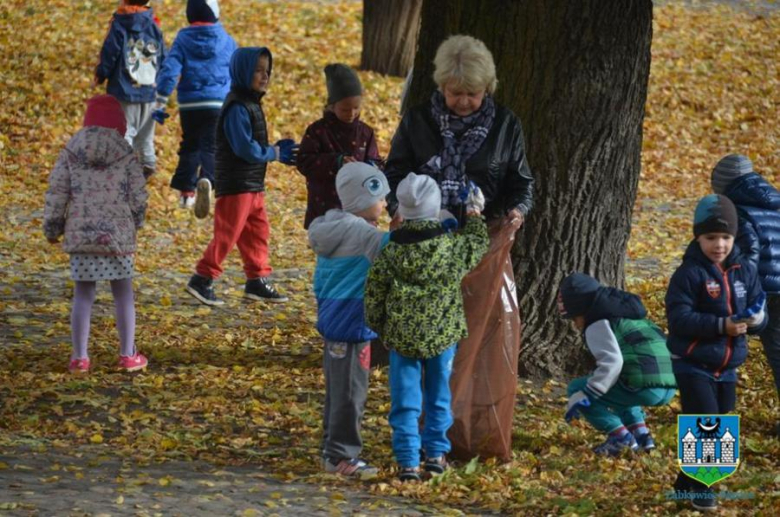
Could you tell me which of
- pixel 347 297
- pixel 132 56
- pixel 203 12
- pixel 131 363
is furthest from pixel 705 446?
pixel 132 56

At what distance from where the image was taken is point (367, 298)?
570 cm

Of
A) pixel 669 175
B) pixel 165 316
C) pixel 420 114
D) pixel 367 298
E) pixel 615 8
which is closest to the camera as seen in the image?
pixel 367 298

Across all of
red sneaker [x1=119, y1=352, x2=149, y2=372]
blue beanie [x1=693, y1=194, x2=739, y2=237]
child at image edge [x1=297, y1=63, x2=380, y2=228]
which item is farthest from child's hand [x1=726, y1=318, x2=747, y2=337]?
red sneaker [x1=119, y1=352, x2=149, y2=372]

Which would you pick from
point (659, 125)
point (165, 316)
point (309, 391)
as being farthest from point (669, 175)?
point (309, 391)

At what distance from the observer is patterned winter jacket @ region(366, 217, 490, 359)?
5.64m

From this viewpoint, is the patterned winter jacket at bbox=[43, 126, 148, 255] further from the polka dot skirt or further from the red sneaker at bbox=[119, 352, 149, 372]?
the red sneaker at bbox=[119, 352, 149, 372]

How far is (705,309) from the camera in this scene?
18.6 ft

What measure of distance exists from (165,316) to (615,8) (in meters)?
3.83

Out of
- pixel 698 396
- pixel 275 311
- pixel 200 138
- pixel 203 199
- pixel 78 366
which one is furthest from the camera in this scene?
pixel 200 138

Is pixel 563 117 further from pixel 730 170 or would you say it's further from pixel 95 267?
pixel 95 267

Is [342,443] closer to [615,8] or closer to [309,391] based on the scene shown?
[309,391]

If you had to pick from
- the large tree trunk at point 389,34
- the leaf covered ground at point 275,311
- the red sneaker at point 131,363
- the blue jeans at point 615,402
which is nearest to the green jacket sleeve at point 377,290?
the leaf covered ground at point 275,311

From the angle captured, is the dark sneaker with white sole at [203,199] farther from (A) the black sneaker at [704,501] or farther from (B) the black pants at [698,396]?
(A) the black sneaker at [704,501]

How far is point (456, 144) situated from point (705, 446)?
1791 mm
